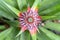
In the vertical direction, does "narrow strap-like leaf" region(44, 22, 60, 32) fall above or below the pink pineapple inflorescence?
below

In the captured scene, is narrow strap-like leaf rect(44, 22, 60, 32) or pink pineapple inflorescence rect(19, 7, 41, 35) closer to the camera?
pink pineapple inflorescence rect(19, 7, 41, 35)

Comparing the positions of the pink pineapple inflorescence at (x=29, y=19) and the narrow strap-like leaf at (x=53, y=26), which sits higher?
the pink pineapple inflorescence at (x=29, y=19)

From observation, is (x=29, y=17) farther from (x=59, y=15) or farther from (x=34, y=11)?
(x=59, y=15)

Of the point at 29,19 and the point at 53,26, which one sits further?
the point at 53,26

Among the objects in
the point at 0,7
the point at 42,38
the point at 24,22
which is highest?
the point at 0,7

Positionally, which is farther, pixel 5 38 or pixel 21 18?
pixel 5 38

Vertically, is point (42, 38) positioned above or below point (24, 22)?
below

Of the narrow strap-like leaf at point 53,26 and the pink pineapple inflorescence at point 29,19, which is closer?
the pink pineapple inflorescence at point 29,19

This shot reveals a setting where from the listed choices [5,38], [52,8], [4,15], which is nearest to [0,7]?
[4,15]

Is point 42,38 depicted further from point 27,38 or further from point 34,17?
point 34,17
